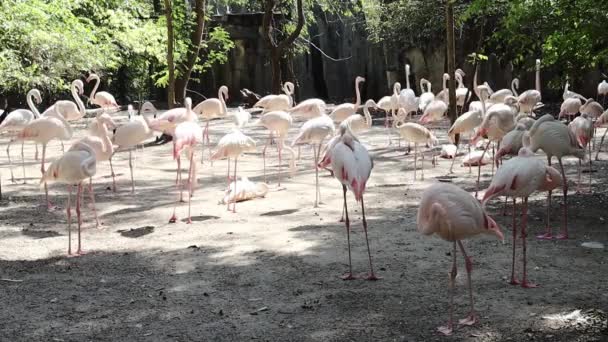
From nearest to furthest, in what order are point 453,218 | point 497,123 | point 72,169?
point 453,218
point 72,169
point 497,123

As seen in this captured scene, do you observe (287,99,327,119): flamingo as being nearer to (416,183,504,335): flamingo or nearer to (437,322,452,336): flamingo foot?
(416,183,504,335): flamingo

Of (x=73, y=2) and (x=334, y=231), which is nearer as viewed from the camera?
(x=334, y=231)

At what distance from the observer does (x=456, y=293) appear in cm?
498

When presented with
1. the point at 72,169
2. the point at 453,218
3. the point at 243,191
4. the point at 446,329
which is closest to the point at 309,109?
the point at 243,191

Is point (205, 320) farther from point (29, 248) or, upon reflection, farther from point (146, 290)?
point (29, 248)

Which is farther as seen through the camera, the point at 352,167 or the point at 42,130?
the point at 42,130

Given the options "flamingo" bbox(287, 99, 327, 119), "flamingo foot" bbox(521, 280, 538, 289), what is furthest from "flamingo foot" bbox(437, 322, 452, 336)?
"flamingo" bbox(287, 99, 327, 119)

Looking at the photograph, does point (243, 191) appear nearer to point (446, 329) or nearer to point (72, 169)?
point (72, 169)

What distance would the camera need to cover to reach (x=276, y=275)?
5.52 meters

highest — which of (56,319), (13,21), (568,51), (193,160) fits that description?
(13,21)

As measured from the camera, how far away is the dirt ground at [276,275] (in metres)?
4.44

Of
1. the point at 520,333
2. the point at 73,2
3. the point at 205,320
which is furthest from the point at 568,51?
the point at 73,2

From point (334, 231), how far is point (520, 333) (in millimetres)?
2848

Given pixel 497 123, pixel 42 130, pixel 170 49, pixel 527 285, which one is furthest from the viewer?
pixel 170 49
